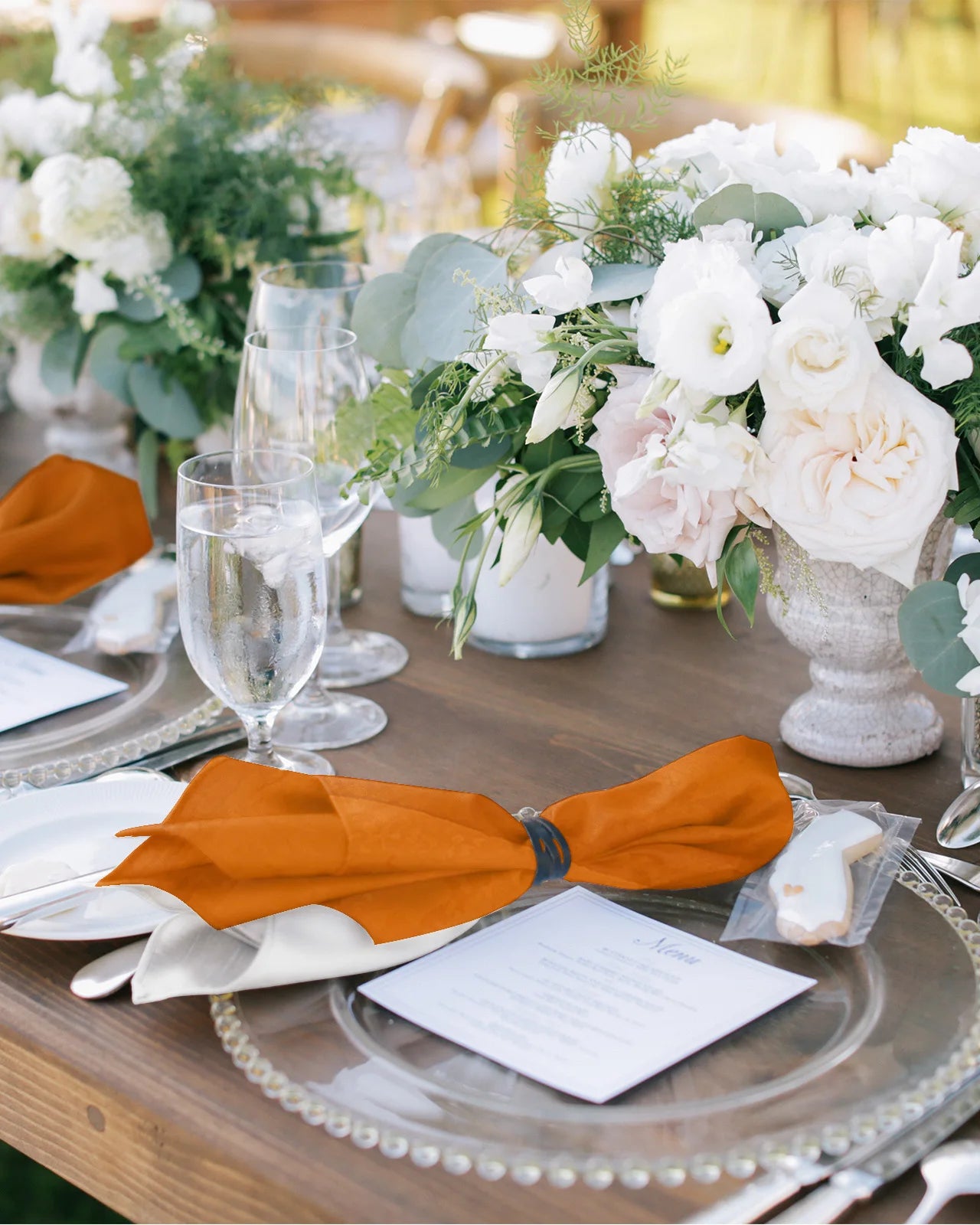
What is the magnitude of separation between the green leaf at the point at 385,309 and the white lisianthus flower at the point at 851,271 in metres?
0.29

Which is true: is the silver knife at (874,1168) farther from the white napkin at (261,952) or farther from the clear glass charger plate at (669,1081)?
the white napkin at (261,952)

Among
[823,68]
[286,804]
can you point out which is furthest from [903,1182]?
[823,68]

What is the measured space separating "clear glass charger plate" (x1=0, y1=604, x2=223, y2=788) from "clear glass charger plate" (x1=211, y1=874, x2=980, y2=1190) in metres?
0.30

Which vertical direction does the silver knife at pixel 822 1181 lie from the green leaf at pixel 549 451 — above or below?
below

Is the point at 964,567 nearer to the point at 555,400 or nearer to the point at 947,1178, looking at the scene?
the point at 555,400

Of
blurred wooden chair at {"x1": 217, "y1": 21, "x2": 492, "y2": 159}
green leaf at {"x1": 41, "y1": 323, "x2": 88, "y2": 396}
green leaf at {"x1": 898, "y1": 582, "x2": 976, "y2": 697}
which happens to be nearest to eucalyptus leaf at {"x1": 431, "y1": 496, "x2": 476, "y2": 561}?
green leaf at {"x1": 898, "y1": 582, "x2": 976, "y2": 697}

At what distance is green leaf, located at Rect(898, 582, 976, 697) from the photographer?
704 mm

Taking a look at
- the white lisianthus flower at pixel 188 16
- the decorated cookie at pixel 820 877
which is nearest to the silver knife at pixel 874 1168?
the decorated cookie at pixel 820 877

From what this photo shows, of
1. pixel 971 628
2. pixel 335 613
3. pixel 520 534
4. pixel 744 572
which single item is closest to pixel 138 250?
pixel 335 613

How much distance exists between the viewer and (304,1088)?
537mm

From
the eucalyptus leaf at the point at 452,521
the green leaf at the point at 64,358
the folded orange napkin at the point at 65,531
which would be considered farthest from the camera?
the green leaf at the point at 64,358

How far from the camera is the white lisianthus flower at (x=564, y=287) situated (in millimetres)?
729

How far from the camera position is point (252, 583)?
0.72 metres

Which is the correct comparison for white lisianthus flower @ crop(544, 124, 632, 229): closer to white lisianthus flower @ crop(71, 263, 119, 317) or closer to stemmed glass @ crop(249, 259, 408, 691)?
stemmed glass @ crop(249, 259, 408, 691)
